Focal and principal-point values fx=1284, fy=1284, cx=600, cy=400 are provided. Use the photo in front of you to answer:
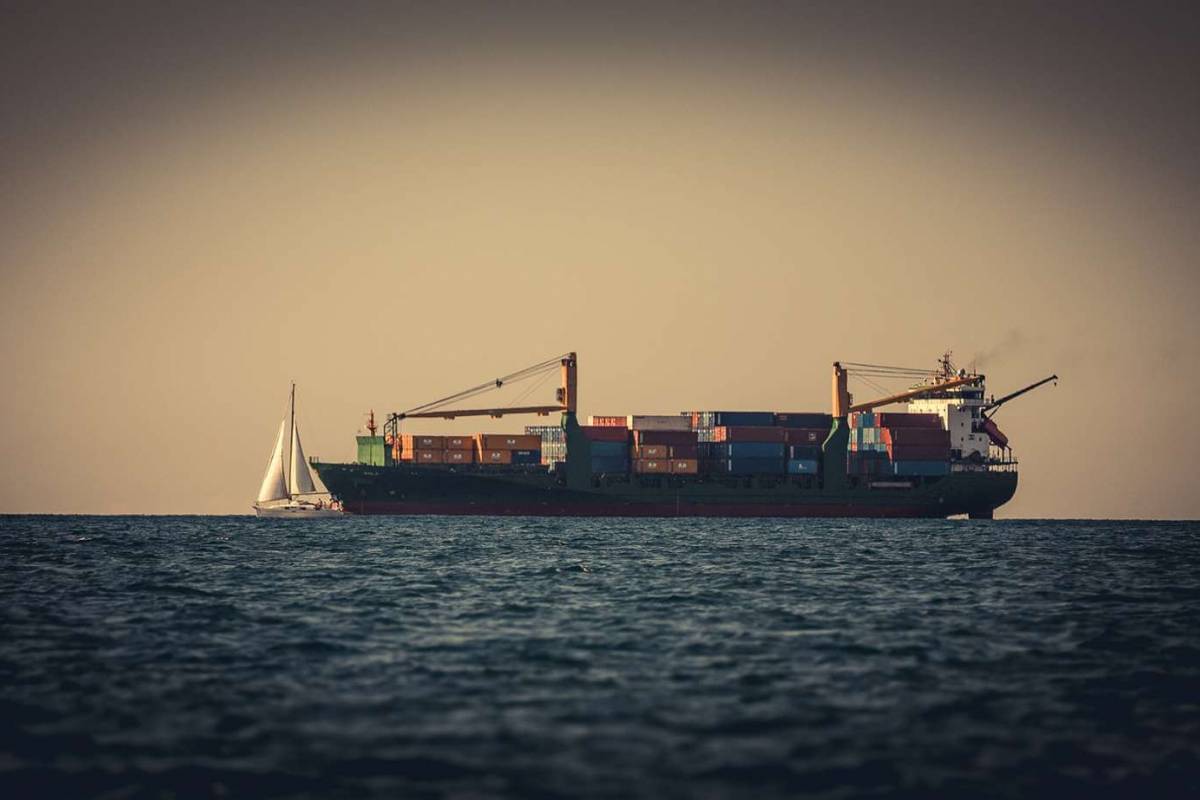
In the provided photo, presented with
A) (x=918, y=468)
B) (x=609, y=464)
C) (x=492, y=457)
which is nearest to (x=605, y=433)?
(x=609, y=464)

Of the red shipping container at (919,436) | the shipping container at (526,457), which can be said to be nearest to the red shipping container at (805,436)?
the red shipping container at (919,436)

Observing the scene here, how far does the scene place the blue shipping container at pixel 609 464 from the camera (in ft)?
449

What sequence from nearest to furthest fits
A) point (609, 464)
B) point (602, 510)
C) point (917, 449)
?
1. point (602, 510)
2. point (609, 464)
3. point (917, 449)

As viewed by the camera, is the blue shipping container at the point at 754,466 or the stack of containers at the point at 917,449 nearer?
the blue shipping container at the point at 754,466

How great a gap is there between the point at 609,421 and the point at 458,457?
2070cm

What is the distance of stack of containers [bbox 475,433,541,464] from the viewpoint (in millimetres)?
136375

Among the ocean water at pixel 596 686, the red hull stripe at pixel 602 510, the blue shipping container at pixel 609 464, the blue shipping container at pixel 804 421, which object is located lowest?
the ocean water at pixel 596 686

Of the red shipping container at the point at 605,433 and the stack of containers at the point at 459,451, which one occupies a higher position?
the red shipping container at the point at 605,433

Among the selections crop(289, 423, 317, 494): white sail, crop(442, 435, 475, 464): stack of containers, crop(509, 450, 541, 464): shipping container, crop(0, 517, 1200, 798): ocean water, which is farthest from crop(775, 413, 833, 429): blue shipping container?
crop(0, 517, 1200, 798): ocean water

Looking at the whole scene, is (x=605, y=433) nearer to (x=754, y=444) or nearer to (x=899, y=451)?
(x=754, y=444)

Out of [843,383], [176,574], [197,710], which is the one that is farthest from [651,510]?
[197,710]

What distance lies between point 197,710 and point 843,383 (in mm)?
127953

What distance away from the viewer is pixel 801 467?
138125 millimetres

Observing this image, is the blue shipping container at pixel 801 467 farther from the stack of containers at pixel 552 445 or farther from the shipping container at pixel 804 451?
the stack of containers at pixel 552 445
